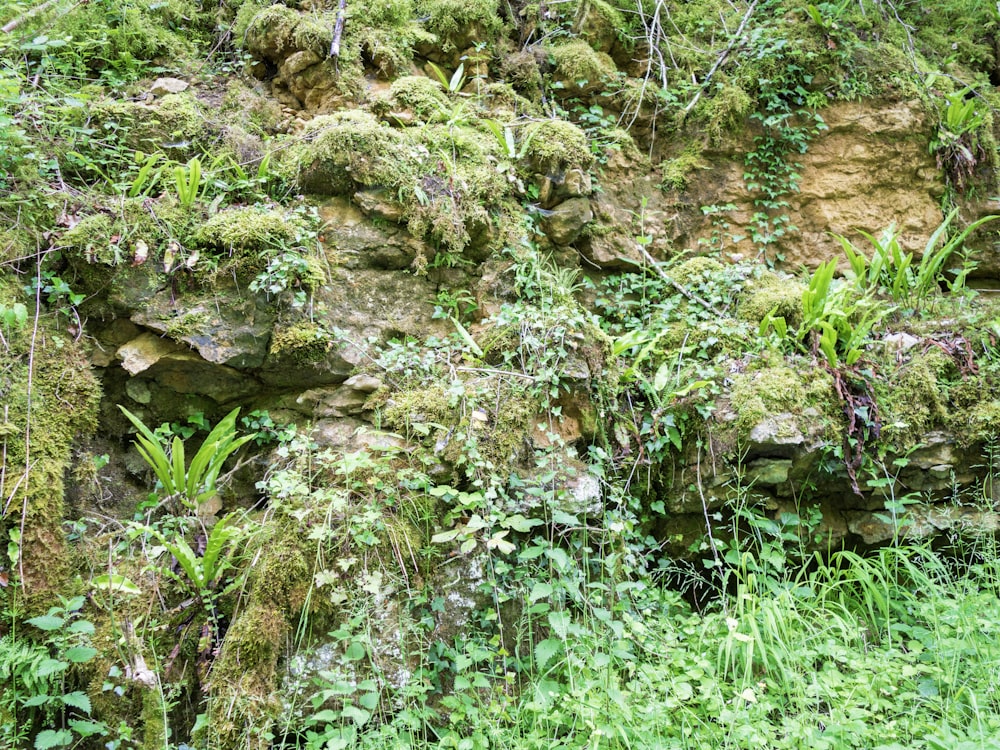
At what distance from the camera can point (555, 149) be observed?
4.25 m

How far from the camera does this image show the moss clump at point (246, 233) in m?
3.45

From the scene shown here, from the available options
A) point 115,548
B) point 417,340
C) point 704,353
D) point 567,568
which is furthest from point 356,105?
point 567,568

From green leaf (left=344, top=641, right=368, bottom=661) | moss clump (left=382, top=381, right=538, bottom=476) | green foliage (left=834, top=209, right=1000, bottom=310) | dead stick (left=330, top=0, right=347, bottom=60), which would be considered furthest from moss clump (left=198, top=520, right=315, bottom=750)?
green foliage (left=834, top=209, right=1000, bottom=310)

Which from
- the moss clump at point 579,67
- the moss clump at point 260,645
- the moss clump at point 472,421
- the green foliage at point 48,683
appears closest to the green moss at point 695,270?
the moss clump at point 579,67

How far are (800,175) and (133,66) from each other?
17.1 ft

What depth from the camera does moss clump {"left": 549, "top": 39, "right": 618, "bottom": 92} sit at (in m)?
5.21

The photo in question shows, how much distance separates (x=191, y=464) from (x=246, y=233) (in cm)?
130

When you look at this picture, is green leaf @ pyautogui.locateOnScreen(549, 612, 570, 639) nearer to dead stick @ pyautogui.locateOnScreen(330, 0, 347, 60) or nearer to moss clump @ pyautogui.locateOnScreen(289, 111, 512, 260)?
moss clump @ pyautogui.locateOnScreen(289, 111, 512, 260)

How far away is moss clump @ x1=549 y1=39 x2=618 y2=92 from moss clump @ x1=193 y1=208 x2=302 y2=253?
9.52ft

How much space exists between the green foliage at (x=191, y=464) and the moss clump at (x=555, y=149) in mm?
2617

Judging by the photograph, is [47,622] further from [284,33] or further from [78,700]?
[284,33]

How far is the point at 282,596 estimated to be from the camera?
2689mm

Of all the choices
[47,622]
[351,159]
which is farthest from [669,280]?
[47,622]

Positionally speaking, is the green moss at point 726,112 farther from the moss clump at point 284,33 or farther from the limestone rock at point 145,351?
the limestone rock at point 145,351
